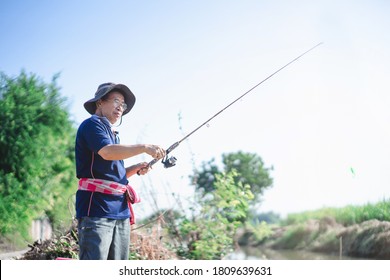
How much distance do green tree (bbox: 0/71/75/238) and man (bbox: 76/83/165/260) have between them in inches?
95.5

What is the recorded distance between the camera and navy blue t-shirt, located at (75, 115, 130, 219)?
1.75 m

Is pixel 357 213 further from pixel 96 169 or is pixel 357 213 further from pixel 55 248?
pixel 96 169

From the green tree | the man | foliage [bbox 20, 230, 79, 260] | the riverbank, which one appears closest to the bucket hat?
the man

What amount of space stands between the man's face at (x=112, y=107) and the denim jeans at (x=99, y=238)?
1.44 ft

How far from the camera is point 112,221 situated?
70.4 inches

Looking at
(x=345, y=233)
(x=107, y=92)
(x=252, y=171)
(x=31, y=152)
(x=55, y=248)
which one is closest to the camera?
(x=107, y=92)

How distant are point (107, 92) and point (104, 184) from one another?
1.31 ft

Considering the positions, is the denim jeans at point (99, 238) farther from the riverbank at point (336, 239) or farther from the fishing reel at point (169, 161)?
the riverbank at point (336, 239)

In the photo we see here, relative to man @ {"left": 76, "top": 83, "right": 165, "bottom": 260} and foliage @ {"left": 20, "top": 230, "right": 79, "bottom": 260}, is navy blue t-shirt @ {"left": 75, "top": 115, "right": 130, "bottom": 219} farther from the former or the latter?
foliage @ {"left": 20, "top": 230, "right": 79, "bottom": 260}

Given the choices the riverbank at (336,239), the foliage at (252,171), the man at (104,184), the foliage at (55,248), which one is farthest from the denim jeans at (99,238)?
the foliage at (252,171)

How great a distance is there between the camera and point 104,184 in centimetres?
179

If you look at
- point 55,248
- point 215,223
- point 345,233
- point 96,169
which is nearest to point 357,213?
point 345,233
